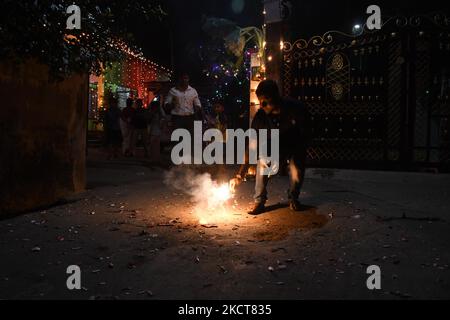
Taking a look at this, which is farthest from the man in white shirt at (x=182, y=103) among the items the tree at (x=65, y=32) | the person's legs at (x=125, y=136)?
the person's legs at (x=125, y=136)

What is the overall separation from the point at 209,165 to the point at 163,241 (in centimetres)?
725

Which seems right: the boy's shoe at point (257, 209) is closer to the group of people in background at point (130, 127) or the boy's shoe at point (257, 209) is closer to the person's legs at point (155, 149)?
the group of people in background at point (130, 127)

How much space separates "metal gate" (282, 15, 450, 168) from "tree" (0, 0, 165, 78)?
4.10 m

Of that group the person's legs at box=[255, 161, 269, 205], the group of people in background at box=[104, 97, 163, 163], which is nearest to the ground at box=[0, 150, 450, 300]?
the person's legs at box=[255, 161, 269, 205]

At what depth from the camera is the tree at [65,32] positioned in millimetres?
5047

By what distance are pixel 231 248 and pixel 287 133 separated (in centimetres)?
223

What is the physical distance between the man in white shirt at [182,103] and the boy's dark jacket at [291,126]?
474cm

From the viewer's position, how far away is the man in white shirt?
1041 cm

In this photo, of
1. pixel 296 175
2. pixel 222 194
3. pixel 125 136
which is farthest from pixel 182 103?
pixel 125 136

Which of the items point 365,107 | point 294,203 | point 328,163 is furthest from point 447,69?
point 294,203

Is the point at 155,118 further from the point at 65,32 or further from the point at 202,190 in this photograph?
the point at 65,32

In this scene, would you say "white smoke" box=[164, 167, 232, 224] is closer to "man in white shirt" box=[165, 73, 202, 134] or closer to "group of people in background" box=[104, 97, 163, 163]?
"man in white shirt" box=[165, 73, 202, 134]

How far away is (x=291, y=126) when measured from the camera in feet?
19.5

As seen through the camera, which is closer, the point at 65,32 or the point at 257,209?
the point at 65,32
